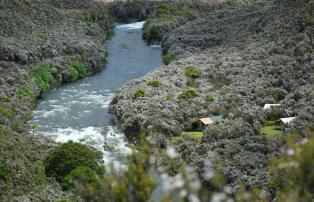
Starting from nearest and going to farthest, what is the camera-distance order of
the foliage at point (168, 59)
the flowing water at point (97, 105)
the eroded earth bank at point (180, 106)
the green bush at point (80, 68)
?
the eroded earth bank at point (180, 106) < the flowing water at point (97, 105) < the green bush at point (80, 68) < the foliage at point (168, 59)

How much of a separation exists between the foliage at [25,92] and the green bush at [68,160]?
1643cm

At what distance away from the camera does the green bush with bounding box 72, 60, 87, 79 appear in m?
67.5

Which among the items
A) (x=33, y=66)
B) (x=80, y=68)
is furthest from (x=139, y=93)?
(x=33, y=66)

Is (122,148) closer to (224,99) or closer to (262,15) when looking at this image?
(224,99)

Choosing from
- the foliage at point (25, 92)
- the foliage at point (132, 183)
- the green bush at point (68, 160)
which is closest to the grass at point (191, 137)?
the green bush at point (68, 160)

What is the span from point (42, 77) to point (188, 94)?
18428 mm

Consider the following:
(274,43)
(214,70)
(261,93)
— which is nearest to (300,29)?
(274,43)

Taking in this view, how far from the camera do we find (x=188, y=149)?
41.1 metres

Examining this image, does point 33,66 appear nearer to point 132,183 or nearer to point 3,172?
point 3,172

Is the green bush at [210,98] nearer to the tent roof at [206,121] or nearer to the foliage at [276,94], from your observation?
the foliage at [276,94]

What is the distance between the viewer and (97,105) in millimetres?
56094

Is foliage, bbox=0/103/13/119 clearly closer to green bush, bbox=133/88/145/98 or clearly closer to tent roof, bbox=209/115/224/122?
green bush, bbox=133/88/145/98

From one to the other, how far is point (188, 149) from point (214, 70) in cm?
2480

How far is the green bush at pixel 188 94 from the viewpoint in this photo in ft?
179
